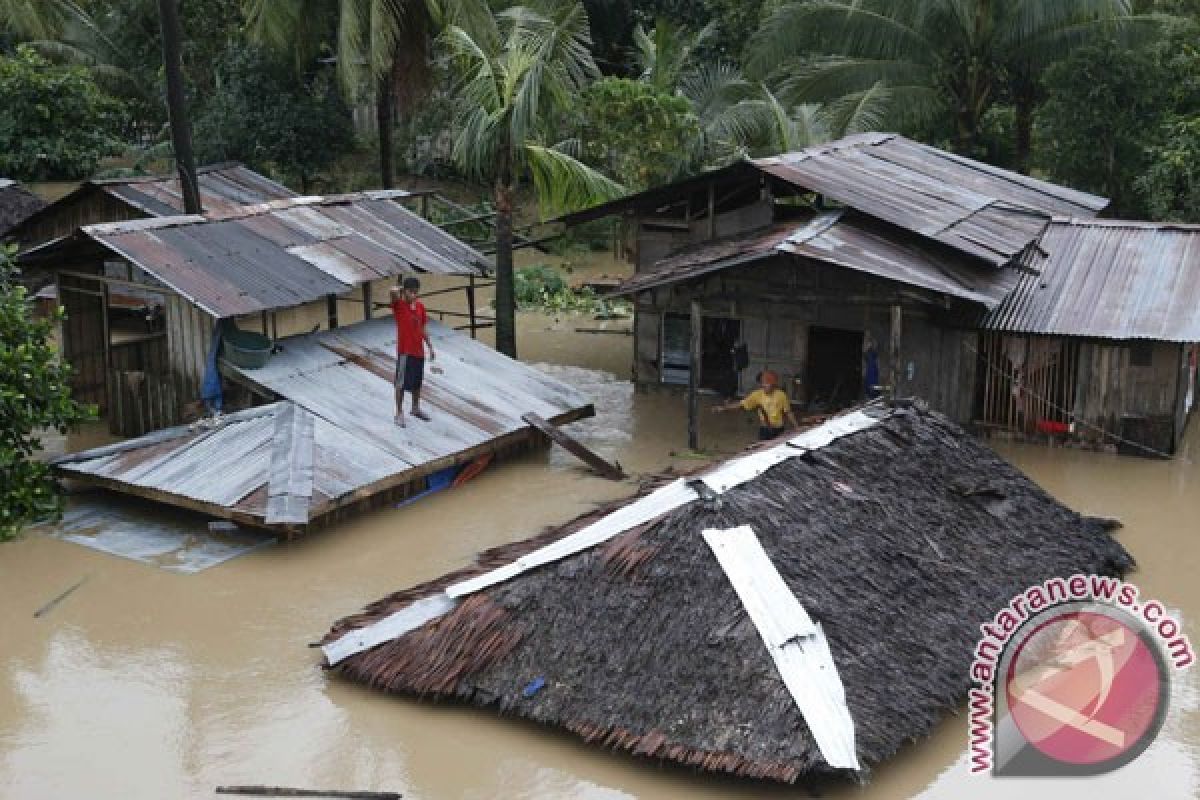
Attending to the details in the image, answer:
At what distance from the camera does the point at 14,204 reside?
22.0 metres

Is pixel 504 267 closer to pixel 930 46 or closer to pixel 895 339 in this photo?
pixel 895 339

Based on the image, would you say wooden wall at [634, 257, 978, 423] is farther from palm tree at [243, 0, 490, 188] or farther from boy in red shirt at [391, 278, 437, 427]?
palm tree at [243, 0, 490, 188]

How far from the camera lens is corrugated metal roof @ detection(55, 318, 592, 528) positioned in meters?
12.7

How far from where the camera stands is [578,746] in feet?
30.6

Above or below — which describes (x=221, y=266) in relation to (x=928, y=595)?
above

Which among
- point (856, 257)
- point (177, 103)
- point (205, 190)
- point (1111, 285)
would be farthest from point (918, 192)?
point (205, 190)

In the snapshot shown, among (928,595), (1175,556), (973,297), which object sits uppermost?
(973,297)

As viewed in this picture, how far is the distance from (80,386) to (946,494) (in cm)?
1075

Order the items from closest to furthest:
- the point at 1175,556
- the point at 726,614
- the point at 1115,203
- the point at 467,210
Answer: the point at 726,614 → the point at 1175,556 → the point at 1115,203 → the point at 467,210

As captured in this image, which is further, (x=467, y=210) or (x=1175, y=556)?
(x=467, y=210)

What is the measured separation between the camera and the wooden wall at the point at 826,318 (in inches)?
611

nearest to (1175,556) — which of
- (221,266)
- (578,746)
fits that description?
(578,746)

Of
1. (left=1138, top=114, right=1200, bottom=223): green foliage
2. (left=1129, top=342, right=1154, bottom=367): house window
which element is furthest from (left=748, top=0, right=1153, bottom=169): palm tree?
(left=1129, top=342, right=1154, bottom=367): house window

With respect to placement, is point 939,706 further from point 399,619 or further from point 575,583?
point 399,619
